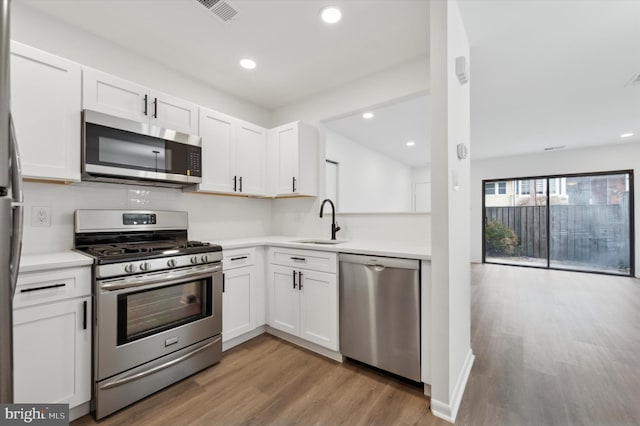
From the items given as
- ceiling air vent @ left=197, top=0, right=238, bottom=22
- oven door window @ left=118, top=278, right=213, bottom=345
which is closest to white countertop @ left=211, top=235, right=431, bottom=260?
oven door window @ left=118, top=278, right=213, bottom=345

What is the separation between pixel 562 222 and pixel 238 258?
23.2 ft

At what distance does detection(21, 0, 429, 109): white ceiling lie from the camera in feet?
6.35

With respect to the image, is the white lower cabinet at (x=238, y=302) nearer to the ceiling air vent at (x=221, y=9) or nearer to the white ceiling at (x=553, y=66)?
the ceiling air vent at (x=221, y=9)

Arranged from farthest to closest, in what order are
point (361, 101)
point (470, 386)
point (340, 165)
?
point (340, 165) → point (361, 101) → point (470, 386)

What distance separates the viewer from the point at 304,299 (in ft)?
7.97

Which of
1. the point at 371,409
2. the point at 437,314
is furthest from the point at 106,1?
the point at 371,409

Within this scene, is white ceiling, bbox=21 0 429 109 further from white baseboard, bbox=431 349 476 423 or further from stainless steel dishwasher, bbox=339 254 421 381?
white baseboard, bbox=431 349 476 423

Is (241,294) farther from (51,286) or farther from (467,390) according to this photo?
(467,390)

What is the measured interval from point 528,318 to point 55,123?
4.70m

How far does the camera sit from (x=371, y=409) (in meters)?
A: 1.71

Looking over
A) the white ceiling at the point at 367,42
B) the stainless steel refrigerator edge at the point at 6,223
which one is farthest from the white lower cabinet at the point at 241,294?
the white ceiling at the point at 367,42

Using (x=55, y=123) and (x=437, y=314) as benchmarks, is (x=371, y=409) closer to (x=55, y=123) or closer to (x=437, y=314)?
(x=437, y=314)

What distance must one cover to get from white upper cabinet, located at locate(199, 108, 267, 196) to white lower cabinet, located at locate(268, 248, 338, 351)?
0.82 meters

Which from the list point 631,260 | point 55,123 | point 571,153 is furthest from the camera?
point 571,153
